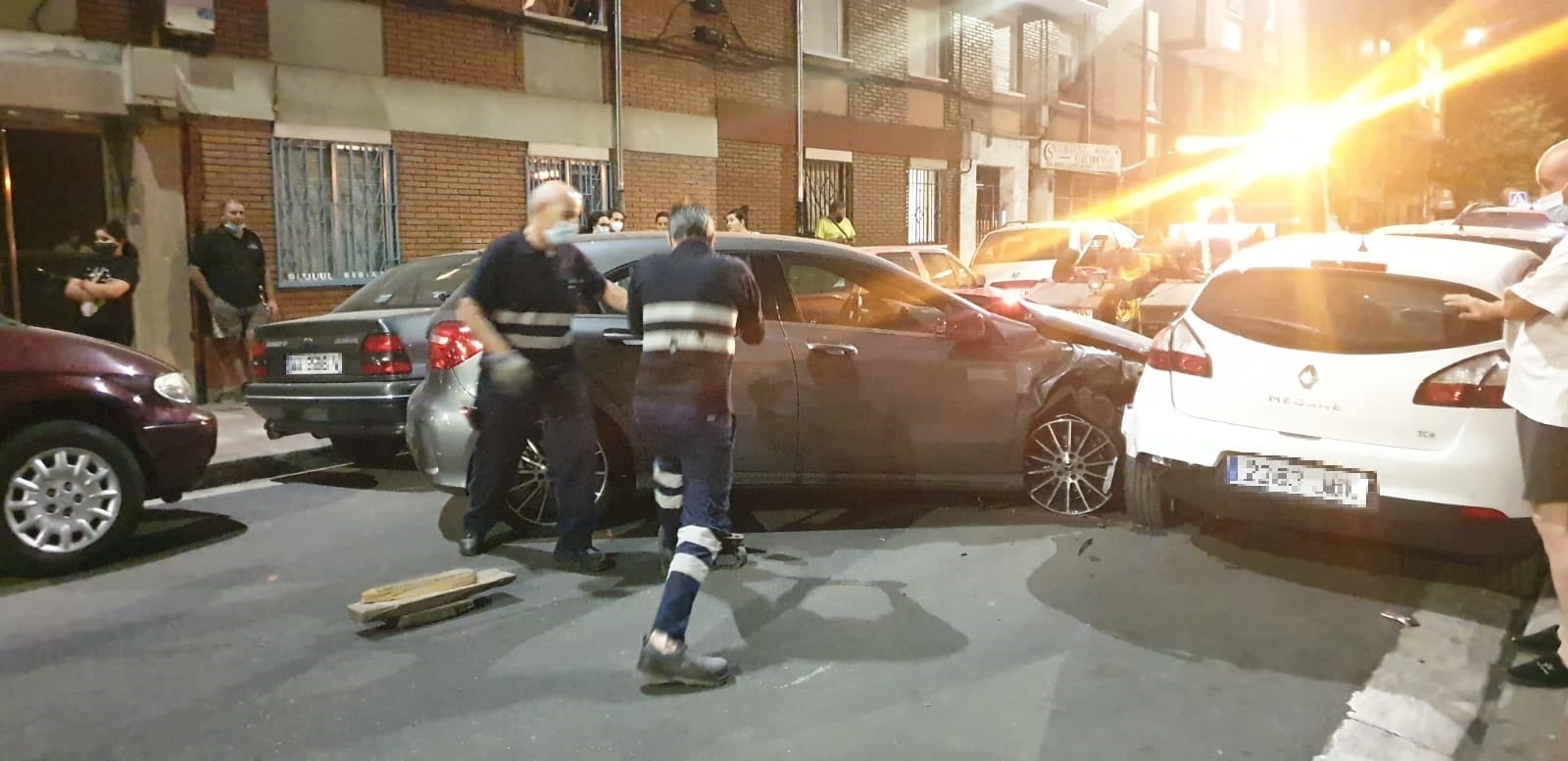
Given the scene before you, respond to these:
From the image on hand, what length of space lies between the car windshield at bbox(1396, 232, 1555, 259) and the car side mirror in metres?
2.08

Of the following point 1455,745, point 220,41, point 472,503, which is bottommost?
point 1455,745

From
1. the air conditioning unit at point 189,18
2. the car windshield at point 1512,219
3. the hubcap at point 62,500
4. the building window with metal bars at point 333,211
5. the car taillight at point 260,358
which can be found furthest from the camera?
the building window with metal bars at point 333,211

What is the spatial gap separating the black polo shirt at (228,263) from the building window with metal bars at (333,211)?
76 centimetres

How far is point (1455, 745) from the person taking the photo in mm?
3527

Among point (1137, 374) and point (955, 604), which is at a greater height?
point (1137, 374)

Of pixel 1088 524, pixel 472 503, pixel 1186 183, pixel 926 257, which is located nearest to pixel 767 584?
pixel 472 503

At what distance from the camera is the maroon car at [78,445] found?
5.27 metres

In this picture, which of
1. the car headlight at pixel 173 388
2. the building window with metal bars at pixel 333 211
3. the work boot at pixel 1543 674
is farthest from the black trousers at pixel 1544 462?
the building window with metal bars at pixel 333 211

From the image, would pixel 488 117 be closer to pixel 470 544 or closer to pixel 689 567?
pixel 470 544

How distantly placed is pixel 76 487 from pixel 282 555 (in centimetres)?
95

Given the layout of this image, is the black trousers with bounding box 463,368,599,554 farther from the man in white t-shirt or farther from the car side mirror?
the man in white t-shirt

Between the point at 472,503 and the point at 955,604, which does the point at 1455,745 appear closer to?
the point at 955,604

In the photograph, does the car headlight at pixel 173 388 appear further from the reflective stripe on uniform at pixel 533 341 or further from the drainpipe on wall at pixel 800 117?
the drainpipe on wall at pixel 800 117

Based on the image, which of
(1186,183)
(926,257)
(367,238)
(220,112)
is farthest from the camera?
(1186,183)
